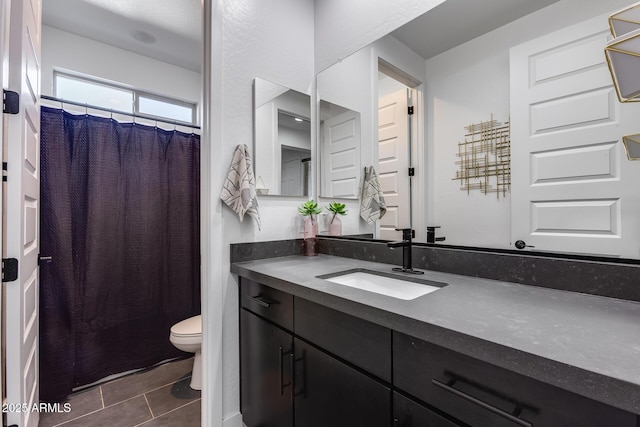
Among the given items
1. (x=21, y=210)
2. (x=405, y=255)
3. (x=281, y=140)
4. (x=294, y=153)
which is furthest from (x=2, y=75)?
(x=405, y=255)

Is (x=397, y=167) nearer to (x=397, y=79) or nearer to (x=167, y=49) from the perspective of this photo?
(x=397, y=79)

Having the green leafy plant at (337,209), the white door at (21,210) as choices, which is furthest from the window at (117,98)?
the green leafy plant at (337,209)

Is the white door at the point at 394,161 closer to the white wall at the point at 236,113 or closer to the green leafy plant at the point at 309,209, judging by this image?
the green leafy plant at the point at 309,209

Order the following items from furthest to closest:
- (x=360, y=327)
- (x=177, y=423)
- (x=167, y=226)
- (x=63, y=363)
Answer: (x=167, y=226) → (x=63, y=363) → (x=177, y=423) → (x=360, y=327)

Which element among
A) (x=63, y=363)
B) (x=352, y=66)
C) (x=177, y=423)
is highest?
(x=352, y=66)

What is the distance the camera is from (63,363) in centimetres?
189

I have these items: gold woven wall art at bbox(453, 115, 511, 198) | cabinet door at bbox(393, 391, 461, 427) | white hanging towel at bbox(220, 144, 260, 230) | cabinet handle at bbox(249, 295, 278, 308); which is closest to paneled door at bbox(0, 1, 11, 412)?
white hanging towel at bbox(220, 144, 260, 230)

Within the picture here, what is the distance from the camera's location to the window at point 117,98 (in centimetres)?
258

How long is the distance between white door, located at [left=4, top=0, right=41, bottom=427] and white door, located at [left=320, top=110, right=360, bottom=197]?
146 cm

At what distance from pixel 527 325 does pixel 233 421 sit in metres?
1.51

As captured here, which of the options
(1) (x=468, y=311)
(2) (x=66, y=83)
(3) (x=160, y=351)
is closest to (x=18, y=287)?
(3) (x=160, y=351)

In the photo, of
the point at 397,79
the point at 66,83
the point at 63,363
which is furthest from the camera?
the point at 66,83

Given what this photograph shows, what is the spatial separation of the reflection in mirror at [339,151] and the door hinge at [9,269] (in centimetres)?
149

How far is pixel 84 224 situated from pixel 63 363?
0.92 meters
